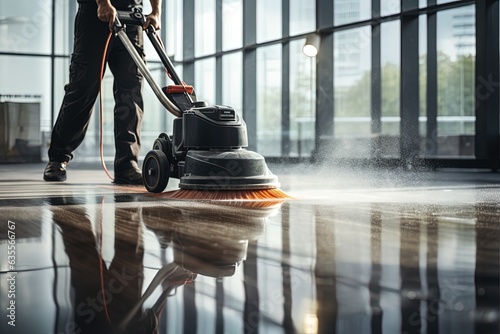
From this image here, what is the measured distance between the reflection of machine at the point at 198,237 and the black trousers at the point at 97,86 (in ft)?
3.67

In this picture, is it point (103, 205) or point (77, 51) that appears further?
point (77, 51)

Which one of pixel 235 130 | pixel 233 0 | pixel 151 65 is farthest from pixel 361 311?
pixel 151 65

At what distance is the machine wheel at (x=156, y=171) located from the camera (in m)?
2.27

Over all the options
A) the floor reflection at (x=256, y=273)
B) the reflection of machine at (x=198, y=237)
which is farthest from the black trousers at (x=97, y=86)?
the floor reflection at (x=256, y=273)

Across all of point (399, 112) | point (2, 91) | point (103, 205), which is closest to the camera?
point (103, 205)

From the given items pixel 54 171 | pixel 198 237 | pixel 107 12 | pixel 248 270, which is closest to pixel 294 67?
pixel 54 171

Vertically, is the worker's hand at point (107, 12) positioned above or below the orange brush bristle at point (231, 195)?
above

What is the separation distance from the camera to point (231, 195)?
2.05 metres

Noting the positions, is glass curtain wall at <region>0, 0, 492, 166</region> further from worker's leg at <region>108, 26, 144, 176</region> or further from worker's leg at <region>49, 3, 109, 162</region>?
worker's leg at <region>49, 3, 109, 162</region>

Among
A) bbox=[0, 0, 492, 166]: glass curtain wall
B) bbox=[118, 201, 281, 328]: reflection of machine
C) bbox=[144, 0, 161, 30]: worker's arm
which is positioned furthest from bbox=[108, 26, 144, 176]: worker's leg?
bbox=[0, 0, 492, 166]: glass curtain wall

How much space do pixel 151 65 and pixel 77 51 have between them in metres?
6.03

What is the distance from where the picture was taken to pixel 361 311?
65cm

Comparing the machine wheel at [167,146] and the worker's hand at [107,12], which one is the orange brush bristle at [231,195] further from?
the worker's hand at [107,12]

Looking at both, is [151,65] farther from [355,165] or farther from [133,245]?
[133,245]
